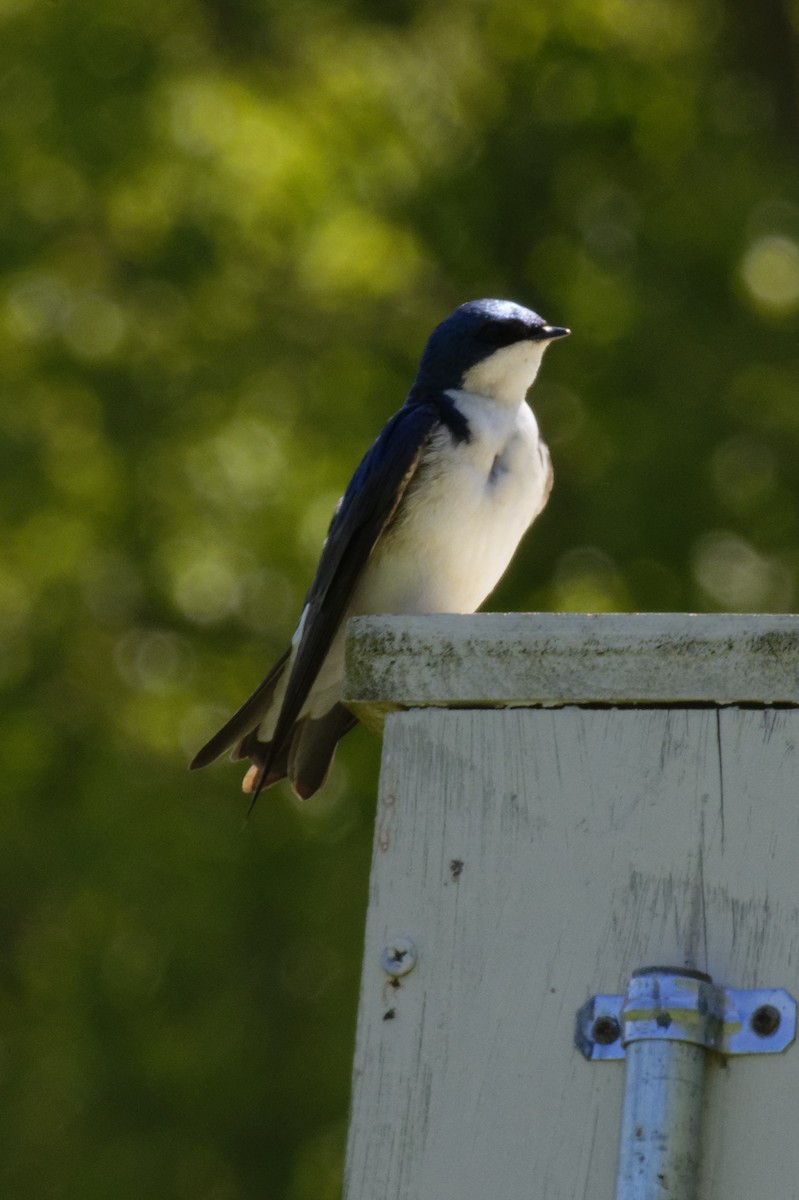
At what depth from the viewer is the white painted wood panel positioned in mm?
1566

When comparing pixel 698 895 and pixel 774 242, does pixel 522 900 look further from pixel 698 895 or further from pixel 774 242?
pixel 774 242

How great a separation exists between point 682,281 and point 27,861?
115 inches

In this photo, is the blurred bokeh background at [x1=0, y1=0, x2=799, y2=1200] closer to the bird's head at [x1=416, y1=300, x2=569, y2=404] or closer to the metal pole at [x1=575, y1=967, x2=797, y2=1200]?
the bird's head at [x1=416, y1=300, x2=569, y2=404]

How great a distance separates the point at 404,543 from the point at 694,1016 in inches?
52.1

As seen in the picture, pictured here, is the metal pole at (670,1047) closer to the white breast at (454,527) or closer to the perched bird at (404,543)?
the perched bird at (404,543)

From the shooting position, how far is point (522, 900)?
1651mm

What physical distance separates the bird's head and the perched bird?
0.41ft

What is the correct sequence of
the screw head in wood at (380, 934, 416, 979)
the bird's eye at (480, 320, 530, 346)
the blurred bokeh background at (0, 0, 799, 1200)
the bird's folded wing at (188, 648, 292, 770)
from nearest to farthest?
the screw head in wood at (380, 934, 416, 979)
the bird's folded wing at (188, 648, 292, 770)
the bird's eye at (480, 320, 530, 346)
the blurred bokeh background at (0, 0, 799, 1200)

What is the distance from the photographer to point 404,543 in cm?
275

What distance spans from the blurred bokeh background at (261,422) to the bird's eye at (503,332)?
3.37m

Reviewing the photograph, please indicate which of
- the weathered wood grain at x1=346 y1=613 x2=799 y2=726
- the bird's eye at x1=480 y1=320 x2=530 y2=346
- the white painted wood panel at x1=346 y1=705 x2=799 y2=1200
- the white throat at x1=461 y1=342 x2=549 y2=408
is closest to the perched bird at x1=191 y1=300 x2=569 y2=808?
the white throat at x1=461 y1=342 x2=549 y2=408

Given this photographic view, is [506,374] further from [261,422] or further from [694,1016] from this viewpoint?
[261,422]

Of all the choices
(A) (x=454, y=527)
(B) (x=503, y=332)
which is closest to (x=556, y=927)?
(A) (x=454, y=527)

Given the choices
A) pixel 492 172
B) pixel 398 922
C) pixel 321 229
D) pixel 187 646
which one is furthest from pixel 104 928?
pixel 398 922
